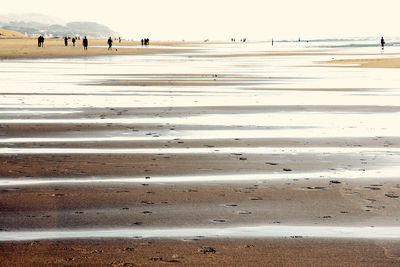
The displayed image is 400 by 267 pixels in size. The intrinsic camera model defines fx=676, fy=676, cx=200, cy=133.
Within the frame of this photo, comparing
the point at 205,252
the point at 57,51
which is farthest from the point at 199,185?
the point at 57,51

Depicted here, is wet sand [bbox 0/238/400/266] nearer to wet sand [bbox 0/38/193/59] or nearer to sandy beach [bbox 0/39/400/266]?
sandy beach [bbox 0/39/400/266]

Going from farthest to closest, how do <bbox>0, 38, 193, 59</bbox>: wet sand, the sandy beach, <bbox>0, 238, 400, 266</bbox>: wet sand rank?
<bbox>0, 38, 193, 59</bbox>: wet sand, the sandy beach, <bbox>0, 238, 400, 266</bbox>: wet sand

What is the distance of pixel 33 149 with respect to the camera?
417 inches

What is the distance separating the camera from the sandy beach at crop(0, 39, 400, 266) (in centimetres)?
545

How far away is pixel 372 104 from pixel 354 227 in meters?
12.0

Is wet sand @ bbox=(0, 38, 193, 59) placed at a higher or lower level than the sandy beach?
higher

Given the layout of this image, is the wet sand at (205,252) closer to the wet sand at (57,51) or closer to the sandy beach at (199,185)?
the sandy beach at (199,185)

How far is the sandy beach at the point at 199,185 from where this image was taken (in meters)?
5.45

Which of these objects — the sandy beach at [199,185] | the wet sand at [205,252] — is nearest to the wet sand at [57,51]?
the sandy beach at [199,185]

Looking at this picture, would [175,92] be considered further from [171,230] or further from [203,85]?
[171,230]

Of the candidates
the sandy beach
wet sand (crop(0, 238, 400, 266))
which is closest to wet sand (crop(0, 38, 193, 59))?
the sandy beach

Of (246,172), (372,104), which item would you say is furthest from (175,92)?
(246,172)

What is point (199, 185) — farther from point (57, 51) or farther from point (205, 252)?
point (57, 51)

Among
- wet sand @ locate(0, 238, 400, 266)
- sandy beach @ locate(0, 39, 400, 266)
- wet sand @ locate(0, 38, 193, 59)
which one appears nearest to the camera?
wet sand @ locate(0, 238, 400, 266)
